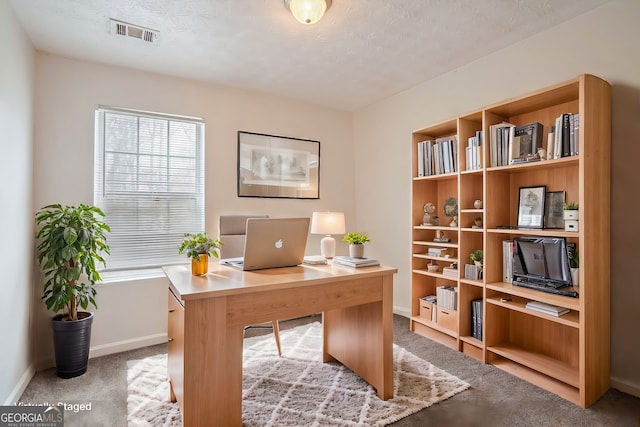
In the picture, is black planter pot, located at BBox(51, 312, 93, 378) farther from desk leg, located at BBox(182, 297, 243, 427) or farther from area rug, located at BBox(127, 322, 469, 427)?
desk leg, located at BBox(182, 297, 243, 427)

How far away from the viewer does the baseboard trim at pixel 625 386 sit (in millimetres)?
1988

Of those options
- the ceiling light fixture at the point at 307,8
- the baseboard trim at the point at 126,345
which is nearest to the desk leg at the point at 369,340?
the baseboard trim at the point at 126,345

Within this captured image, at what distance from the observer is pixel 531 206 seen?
2404 millimetres

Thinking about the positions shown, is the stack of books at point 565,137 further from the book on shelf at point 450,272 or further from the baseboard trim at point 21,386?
the baseboard trim at point 21,386

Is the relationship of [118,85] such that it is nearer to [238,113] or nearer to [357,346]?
[238,113]

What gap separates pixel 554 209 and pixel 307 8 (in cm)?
217

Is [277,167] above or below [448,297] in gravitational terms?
above

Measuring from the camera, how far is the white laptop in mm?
1846

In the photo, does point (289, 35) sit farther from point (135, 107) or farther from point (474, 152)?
point (474, 152)

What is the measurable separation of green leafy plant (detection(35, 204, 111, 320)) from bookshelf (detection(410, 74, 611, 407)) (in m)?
2.77

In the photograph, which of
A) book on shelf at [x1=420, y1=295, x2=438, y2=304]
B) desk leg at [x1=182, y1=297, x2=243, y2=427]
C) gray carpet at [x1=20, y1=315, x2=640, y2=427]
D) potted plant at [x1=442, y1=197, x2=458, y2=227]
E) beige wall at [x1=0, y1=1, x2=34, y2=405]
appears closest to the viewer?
desk leg at [x1=182, y1=297, x2=243, y2=427]

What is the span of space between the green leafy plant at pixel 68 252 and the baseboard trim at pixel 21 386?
39cm

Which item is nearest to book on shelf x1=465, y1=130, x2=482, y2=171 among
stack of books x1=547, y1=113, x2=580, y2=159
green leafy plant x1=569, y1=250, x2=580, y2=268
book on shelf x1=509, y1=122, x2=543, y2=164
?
book on shelf x1=509, y1=122, x2=543, y2=164

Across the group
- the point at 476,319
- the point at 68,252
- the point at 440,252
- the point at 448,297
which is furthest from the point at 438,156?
the point at 68,252
